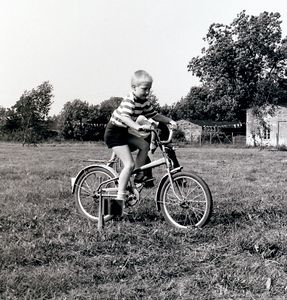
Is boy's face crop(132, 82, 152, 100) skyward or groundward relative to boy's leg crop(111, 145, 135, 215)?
skyward

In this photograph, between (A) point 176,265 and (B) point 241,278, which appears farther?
(A) point 176,265

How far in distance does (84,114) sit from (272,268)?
66.3 m

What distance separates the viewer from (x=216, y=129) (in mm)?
67375

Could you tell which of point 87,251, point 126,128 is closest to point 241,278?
point 87,251

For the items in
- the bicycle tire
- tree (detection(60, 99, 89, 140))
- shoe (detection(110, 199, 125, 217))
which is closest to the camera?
shoe (detection(110, 199, 125, 217))

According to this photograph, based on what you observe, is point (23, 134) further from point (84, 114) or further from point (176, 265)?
point (176, 265)

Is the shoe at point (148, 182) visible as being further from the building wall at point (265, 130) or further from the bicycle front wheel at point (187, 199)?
the building wall at point (265, 130)

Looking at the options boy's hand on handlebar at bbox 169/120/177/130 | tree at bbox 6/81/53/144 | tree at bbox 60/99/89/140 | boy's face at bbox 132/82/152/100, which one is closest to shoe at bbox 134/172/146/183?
boy's hand on handlebar at bbox 169/120/177/130

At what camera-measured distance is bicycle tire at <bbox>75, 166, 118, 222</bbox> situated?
223 inches

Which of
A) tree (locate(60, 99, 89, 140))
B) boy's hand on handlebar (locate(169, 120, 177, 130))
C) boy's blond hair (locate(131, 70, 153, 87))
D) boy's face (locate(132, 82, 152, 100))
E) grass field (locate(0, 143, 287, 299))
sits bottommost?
grass field (locate(0, 143, 287, 299))

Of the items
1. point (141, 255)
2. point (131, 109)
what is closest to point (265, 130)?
point (131, 109)

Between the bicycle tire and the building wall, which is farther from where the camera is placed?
the building wall

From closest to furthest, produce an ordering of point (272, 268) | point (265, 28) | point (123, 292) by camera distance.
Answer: point (123, 292) < point (272, 268) < point (265, 28)

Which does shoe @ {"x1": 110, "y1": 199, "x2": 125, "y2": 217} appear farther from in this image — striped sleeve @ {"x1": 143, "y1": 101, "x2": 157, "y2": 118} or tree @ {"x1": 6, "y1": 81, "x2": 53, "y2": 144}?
tree @ {"x1": 6, "y1": 81, "x2": 53, "y2": 144}
